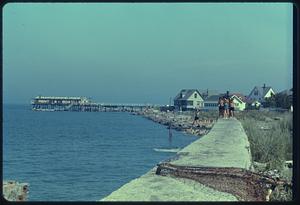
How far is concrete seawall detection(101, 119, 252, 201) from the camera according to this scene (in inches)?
143

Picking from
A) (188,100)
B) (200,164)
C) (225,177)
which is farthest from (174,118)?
(188,100)

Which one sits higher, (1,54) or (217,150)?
(1,54)

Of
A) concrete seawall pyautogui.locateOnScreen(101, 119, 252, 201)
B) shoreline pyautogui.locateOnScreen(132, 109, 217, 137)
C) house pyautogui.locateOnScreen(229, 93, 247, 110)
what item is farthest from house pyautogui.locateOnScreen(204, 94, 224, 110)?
concrete seawall pyautogui.locateOnScreen(101, 119, 252, 201)

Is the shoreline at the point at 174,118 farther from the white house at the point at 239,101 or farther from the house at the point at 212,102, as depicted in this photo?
the white house at the point at 239,101

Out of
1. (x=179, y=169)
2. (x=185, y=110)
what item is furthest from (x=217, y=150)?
(x=185, y=110)

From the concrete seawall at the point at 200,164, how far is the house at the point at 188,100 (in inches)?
25.4

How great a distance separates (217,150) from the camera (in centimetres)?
798

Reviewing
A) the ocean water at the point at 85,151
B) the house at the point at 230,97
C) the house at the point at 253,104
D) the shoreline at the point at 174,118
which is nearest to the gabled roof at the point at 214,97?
the house at the point at 230,97

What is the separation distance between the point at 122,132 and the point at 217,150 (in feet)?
23.5

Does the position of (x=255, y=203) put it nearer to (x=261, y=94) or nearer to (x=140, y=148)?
(x=261, y=94)

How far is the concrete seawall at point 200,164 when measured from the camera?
363 cm

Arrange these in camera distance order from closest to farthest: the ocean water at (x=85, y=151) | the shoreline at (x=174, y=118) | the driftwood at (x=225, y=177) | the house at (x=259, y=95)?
the house at (x=259, y=95)
the driftwood at (x=225, y=177)
the shoreline at (x=174, y=118)
the ocean water at (x=85, y=151)
